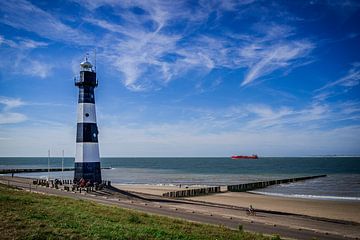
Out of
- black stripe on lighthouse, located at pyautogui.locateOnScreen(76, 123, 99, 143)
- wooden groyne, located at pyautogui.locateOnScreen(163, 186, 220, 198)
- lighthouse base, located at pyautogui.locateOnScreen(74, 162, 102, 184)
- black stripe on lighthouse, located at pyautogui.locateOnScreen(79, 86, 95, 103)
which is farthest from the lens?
wooden groyne, located at pyautogui.locateOnScreen(163, 186, 220, 198)

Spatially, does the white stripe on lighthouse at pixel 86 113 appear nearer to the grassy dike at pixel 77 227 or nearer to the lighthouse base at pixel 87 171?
the lighthouse base at pixel 87 171

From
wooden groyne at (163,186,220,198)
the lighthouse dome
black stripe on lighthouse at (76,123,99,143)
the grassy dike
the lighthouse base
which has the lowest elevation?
wooden groyne at (163,186,220,198)

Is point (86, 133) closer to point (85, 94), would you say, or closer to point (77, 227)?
point (85, 94)

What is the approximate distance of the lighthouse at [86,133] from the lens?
36.0 meters

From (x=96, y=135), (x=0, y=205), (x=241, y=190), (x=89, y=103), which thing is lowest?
(x=241, y=190)

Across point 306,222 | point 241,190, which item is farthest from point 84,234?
point 241,190

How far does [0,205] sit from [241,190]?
4478 cm

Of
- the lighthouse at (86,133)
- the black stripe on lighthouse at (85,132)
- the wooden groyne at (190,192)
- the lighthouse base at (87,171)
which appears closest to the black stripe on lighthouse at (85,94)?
the lighthouse at (86,133)

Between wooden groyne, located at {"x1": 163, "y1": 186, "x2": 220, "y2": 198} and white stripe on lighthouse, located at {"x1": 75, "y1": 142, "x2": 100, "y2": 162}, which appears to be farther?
wooden groyne, located at {"x1": 163, "y1": 186, "x2": 220, "y2": 198}

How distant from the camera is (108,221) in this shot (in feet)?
49.9

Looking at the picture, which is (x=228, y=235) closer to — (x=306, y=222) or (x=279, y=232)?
(x=279, y=232)

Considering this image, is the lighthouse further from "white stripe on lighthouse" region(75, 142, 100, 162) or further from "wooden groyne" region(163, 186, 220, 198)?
"wooden groyne" region(163, 186, 220, 198)

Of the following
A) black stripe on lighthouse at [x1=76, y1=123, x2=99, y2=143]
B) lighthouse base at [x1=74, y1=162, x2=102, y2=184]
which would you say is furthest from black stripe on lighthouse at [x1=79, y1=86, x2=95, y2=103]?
lighthouse base at [x1=74, y1=162, x2=102, y2=184]

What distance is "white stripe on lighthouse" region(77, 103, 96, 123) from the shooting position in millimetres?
36094
